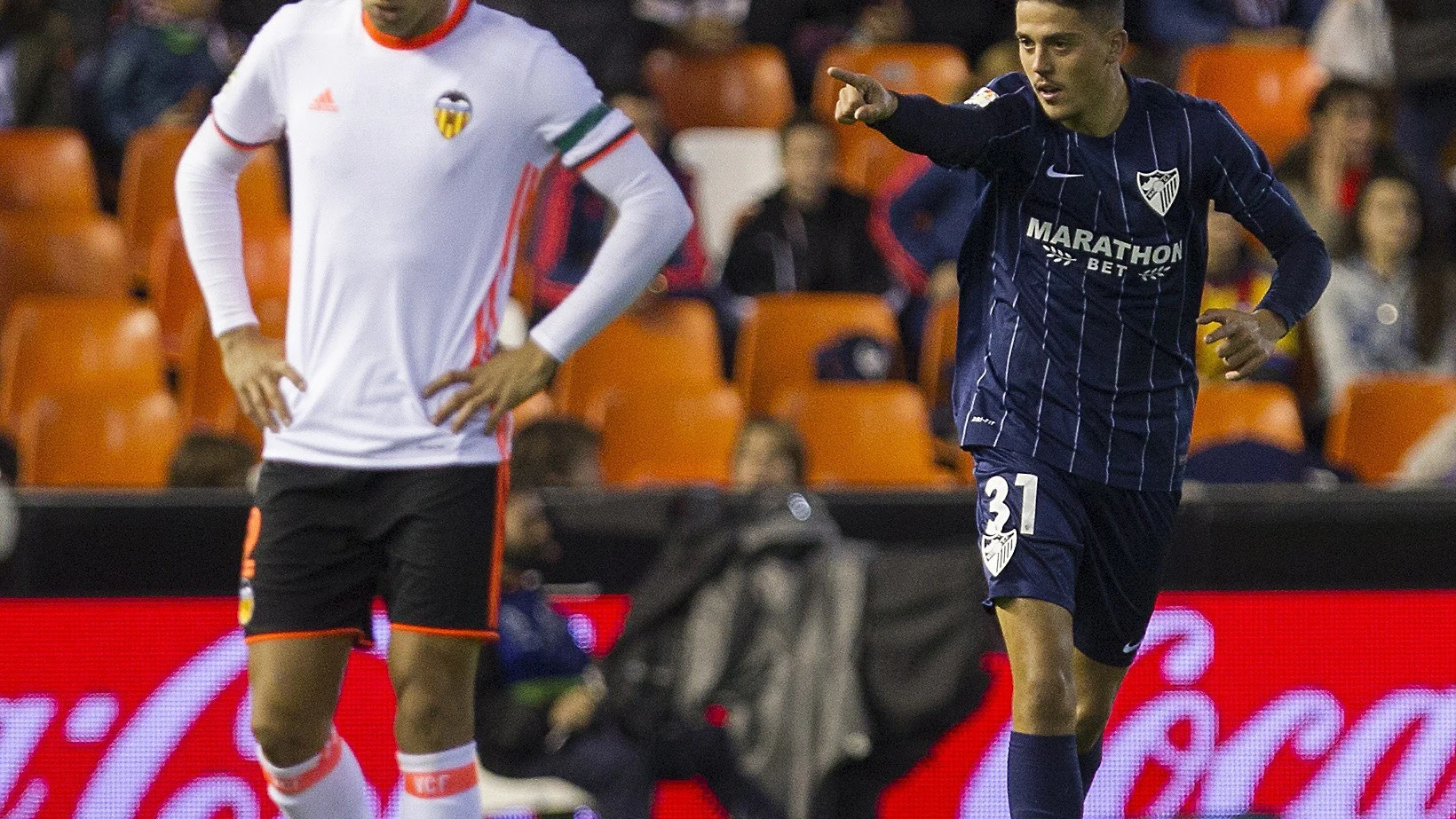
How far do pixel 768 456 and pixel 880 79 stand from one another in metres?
4.27

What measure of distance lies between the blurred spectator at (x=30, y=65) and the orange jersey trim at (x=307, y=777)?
6.10m

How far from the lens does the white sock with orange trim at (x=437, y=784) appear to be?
4.29 m

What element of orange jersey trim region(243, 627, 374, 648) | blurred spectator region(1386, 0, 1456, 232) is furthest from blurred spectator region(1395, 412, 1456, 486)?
orange jersey trim region(243, 627, 374, 648)

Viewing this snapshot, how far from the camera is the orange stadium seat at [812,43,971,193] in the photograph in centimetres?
1037

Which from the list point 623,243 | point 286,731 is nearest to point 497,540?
point 286,731

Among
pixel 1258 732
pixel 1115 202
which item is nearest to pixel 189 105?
pixel 1258 732

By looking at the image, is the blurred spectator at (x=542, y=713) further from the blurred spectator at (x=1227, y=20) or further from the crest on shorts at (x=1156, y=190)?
the blurred spectator at (x=1227, y=20)

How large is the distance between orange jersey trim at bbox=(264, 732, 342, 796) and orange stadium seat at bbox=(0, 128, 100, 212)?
5.38 meters

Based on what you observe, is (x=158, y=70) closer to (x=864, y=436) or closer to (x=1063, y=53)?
(x=864, y=436)

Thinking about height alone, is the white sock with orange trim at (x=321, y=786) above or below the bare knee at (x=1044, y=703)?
below

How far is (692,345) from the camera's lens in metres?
8.41

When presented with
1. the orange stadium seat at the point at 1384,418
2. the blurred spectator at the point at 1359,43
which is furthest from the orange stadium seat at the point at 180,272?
the blurred spectator at the point at 1359,43

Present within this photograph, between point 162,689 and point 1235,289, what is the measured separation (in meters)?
4.57

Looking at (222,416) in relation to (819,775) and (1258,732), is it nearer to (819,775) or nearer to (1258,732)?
(819,775)
